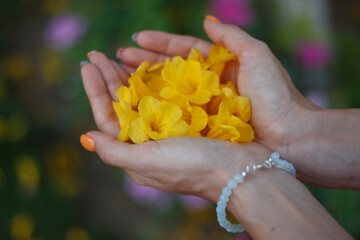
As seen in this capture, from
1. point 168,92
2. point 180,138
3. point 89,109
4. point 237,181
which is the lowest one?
point 89,109

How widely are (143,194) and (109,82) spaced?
2.99 ft

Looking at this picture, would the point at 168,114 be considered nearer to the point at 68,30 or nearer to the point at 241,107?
the point at 241,107

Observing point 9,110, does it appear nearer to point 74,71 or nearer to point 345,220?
point 74,71

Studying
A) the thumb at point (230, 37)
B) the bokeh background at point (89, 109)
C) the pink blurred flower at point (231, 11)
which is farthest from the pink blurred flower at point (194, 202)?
the pink blurred flower at point (231, 11)

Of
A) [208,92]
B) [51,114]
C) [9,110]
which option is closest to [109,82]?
[208,92]

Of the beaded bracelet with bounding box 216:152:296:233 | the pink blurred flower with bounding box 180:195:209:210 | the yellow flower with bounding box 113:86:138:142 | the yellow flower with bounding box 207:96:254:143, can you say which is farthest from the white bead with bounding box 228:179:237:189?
the pink blurred flower with bounding box 180:195:209:210

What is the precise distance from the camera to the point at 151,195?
2.21 metres

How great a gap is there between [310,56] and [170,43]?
3.64 ft

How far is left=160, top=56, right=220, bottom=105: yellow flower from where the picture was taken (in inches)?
55.2

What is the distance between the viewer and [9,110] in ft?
7.71

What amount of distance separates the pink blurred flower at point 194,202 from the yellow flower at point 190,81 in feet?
2.73

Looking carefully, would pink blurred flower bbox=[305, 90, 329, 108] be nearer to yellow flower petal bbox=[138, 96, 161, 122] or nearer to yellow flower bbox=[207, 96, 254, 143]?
yellow flower bbox=[207, 96, 254, 143]

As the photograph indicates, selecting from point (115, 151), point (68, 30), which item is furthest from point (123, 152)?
point (68, 30)

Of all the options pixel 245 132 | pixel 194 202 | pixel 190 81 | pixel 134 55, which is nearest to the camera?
pixel 245 132
